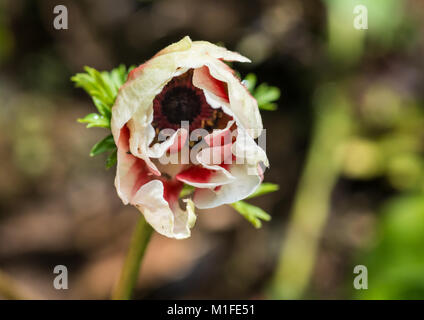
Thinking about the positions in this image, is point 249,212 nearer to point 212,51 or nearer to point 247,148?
point 247,148

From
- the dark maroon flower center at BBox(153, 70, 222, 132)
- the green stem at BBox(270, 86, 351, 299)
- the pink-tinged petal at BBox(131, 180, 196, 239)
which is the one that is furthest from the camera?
the green stem at BBox(270, 86, 351, 299)

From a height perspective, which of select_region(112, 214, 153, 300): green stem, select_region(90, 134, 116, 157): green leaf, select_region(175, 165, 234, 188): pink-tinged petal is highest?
select_region(90, 134, 116, 157): green leaf

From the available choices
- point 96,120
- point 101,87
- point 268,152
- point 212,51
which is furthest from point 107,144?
point 268,152

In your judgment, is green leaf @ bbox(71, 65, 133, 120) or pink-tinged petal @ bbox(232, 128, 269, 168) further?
green leaf @ bbox(71, 65, 133, 120)

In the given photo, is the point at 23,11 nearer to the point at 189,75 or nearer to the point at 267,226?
the point at 267,226

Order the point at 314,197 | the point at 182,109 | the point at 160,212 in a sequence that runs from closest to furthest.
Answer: the point at 160,212
the point at 182,109
the point at 314,197

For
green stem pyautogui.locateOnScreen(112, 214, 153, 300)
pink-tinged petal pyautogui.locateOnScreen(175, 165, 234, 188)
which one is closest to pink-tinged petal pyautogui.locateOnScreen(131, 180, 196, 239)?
pink-tinged petal pyautogui.locateOnScreen(175, 165, 234, 188)

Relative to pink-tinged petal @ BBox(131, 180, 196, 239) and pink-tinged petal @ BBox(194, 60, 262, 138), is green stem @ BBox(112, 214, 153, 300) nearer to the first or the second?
pink-tinged petal @ BBox(131, 180, 196, 239)

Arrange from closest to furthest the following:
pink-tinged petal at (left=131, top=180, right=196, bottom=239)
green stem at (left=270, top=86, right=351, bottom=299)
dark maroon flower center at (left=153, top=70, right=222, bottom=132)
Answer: pink-tinged petal at (left=131, top=180, right=196, bottom=239) < dark maroon flower center at (left=153, top=70, right=222, bottom=132) < green stem at (left=270, top=86, right=351, bottom=299)

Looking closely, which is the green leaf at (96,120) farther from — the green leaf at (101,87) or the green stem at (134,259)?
the green stem at (134,259)
